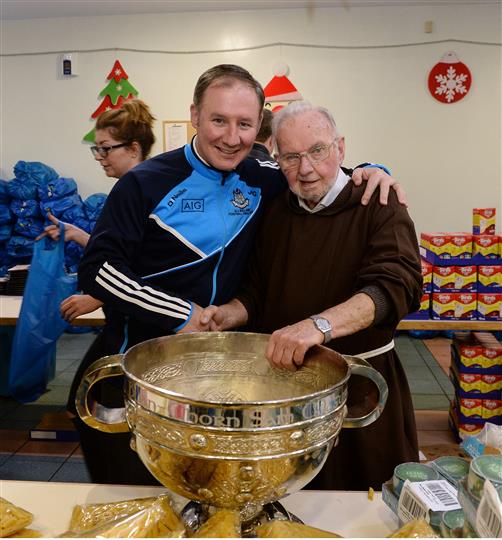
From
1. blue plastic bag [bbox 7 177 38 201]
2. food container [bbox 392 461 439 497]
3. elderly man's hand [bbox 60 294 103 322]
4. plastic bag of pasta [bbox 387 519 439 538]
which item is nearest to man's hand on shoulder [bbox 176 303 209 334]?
food container [bbox 392 461 439 497]

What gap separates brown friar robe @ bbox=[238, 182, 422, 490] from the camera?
1765 mm

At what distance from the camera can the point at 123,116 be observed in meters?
2.78

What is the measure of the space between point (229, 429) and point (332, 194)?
1127 mm

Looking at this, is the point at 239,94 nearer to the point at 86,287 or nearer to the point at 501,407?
the point at 86,287

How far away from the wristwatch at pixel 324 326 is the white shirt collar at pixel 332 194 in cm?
62

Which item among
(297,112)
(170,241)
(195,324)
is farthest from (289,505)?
(297,112)

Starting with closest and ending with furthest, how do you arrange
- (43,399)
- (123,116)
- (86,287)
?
(86,287) < (123,116) < (43,399)

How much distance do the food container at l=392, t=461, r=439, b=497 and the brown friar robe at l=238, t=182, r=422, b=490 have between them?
0.66 m

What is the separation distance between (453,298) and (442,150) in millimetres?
3201

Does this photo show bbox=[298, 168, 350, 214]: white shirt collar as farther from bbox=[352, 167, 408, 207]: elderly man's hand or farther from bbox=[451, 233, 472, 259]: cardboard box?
bbox=[451, 233, 472, 259]: cardboard box

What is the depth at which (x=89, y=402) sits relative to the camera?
112 centimetres

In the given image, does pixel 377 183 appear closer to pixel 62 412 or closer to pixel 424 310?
pixel 424 310

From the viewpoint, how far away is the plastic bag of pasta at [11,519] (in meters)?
0.97

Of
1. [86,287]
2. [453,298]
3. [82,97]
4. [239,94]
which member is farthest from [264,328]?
[82,97]
